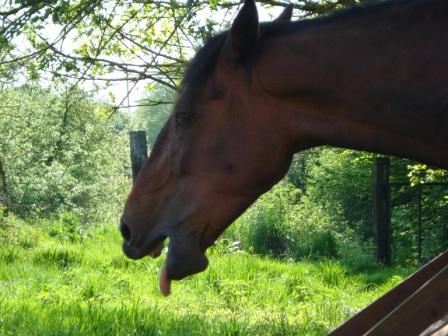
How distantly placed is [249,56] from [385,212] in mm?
8892

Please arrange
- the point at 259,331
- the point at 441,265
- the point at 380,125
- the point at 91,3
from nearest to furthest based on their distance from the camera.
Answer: the point at 380,125 → the point at 441,265 → the point at 259,331 → the point at 91,3

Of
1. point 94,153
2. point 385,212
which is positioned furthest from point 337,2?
point 94,153

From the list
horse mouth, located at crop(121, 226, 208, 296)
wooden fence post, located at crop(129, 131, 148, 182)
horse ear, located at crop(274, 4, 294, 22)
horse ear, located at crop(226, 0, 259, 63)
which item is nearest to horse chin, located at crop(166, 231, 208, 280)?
horse mouth, located at crop(121, 226, 208, 296)

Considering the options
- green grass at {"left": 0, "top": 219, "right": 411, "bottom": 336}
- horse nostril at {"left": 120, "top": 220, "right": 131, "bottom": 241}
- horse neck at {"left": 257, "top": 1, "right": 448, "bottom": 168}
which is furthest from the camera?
green grass at {"left": 0, "top": 219, "right": 411, "bottom": 336}

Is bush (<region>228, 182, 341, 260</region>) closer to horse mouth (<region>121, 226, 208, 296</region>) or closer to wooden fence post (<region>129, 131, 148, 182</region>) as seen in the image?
wooden fence post (<region>129, 131, 148, 182</region>)

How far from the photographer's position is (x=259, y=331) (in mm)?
5035

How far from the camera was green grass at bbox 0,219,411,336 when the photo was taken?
5.05 metres

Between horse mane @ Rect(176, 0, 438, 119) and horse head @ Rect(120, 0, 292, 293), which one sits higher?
horse mane @ Rect(176, 0, 438, 119)

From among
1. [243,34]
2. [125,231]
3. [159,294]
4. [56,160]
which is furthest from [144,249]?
[56,160]

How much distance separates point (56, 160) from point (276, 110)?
2615 centimetres

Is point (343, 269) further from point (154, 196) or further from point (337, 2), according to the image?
point (154, 196)

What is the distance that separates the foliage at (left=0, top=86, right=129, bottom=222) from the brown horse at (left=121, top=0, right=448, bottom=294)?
19115 millimetres

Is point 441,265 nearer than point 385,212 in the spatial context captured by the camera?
Yes

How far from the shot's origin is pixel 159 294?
23.0 ft
